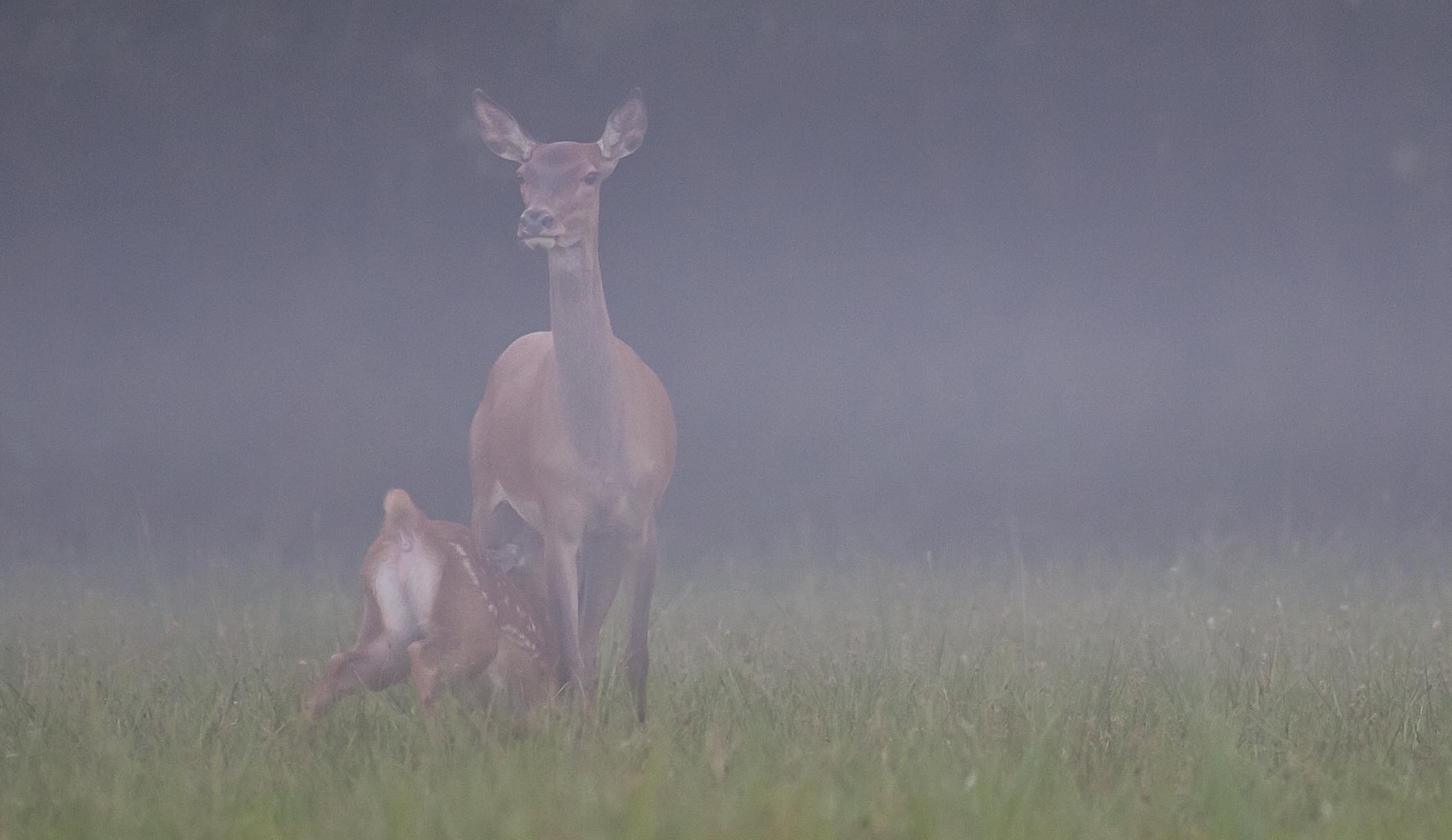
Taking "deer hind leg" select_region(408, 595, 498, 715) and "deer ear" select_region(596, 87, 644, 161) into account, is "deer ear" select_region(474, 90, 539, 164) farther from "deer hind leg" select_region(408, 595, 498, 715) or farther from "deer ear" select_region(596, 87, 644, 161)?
"deer hind leg" select_region(408, 595, 498, 715)

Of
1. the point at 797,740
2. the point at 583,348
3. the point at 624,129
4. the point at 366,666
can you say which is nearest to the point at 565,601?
the point at 366,666

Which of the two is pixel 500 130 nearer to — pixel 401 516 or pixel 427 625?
pixel 401 516

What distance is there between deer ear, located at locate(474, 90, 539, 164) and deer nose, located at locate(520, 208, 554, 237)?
0.56 m

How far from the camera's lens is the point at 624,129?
15.4ft

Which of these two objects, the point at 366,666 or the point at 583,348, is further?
the point at 583,348

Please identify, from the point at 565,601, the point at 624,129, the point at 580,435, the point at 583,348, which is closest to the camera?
the point at 565,601

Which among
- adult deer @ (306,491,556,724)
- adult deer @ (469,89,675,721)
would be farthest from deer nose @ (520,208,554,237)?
adult deer @ (306,491,556,724)

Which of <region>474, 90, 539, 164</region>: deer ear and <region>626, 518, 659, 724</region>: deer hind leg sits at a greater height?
<region>474, 90, 539, 164</region>: deer ear

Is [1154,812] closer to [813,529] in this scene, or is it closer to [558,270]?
[558,270]

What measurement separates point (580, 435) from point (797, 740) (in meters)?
1.48

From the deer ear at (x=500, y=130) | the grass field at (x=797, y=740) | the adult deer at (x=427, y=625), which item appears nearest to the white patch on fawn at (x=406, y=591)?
the adult deer at (x=427, y=625)

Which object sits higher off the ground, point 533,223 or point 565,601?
point 533,223

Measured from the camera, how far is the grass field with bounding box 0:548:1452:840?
2418 millimetres

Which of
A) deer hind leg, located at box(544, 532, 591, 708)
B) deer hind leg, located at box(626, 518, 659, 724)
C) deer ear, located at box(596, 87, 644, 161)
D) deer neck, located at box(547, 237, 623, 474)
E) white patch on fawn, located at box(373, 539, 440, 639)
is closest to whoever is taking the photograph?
white patch on fawn, located at box(373, 539, 440, 639)
